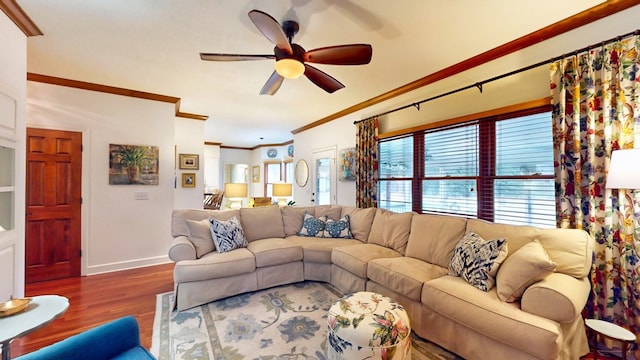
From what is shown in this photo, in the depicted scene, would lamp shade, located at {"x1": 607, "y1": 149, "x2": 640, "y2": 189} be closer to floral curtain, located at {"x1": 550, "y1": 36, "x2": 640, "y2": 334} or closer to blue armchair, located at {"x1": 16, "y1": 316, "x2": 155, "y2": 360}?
floral curtain, located at {"x1": 550, "y1": 36, "x2": 640, "y2": 334}

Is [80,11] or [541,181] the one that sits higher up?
[80,11]

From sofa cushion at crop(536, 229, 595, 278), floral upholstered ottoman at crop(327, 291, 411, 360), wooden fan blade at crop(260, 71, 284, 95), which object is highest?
wooden fan blade at crop(260, 71, 284, 95)

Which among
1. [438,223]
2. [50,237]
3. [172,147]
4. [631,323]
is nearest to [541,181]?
[438,223]

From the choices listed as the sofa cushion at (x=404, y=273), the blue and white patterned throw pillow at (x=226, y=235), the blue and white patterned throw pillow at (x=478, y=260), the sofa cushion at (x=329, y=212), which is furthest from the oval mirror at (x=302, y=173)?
the blue and white patterned throw pillow at (x=478, y=260)

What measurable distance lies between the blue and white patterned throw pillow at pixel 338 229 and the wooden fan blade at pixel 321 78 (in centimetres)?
185

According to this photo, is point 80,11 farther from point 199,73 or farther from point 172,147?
point 172,147

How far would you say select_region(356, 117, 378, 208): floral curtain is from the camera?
427 cm

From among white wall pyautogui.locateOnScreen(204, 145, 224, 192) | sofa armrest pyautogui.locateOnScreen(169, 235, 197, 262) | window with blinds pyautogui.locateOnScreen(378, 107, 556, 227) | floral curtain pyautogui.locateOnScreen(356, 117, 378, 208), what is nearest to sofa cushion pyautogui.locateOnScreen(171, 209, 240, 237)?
sofa armrest pyautogui.locateOnScreen(169, 235, 197, 262)

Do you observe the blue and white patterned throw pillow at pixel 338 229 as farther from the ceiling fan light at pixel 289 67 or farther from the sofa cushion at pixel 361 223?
the ceiling fan light at pixel 289 67

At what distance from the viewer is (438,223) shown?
282cm

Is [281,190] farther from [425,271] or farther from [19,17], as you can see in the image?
[19,17]

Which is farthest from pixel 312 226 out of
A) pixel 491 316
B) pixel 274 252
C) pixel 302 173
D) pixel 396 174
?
pixel 302 173

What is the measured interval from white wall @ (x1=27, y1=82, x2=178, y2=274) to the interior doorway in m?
2.77

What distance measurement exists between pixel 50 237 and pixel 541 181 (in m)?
5.60
